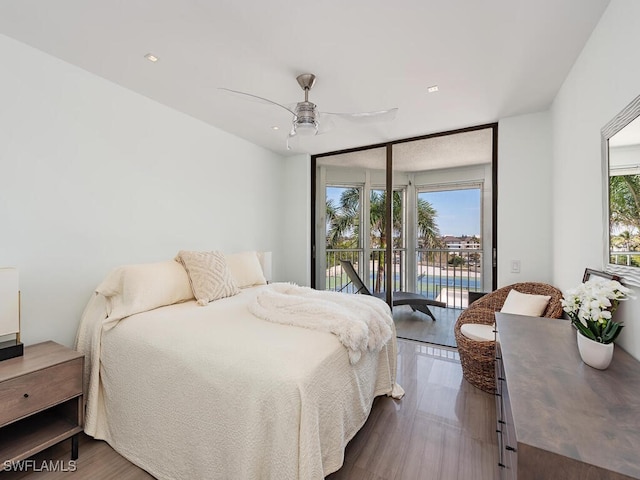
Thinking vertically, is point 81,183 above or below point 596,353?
above

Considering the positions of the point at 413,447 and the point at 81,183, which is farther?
the point at 81,183

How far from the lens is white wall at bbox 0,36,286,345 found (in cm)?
188

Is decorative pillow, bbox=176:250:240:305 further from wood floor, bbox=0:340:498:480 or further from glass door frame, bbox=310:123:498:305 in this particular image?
glass door frame, bbox=310:123:498:305

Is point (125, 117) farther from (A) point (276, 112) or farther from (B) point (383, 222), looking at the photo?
(B) point (383, 222)

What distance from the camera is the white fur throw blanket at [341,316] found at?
1.63 metres

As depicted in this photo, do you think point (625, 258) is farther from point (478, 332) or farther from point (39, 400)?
point (39, 400)

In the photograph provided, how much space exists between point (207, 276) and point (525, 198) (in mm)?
3231

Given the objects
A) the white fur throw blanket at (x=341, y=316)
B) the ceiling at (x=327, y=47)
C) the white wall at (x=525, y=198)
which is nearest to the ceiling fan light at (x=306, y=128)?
the ceiling at (x=327, y=47)

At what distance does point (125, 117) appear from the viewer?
2463 mm

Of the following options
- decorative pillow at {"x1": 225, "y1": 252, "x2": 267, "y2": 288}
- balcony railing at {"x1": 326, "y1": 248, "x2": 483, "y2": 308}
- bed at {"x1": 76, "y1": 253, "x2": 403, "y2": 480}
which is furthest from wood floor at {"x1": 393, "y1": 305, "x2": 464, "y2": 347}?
decorative pillow at {"x1": 225, "y1": 252, "x2": 267, "y2": 288}

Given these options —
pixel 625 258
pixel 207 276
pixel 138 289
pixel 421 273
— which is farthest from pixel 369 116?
pixel 421 273

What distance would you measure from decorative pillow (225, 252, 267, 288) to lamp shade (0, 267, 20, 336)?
4.92ft

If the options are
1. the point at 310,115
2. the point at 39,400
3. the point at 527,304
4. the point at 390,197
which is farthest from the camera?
the point at 390,197

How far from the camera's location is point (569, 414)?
84 cm
